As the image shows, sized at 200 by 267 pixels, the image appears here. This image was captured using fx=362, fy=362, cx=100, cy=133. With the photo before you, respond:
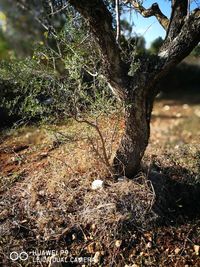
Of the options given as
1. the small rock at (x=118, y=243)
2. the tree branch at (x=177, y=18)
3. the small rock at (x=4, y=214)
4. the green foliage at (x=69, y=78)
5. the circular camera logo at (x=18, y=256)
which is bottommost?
the small rock at (x=118, y=243)

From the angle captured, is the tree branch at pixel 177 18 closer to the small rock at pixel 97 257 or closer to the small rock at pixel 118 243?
the small rock at pixel 118 243

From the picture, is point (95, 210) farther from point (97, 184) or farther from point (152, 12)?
point (152, 12)

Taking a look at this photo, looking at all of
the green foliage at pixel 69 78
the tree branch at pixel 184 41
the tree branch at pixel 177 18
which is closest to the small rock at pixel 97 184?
the green foliage at pixel 69 78

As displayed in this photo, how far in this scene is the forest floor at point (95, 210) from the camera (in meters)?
2.97

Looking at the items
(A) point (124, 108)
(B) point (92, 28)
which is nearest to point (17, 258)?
(A) point (124, 108)

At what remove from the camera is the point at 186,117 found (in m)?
8.06

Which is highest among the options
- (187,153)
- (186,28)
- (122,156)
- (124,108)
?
(186,28)

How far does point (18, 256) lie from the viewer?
291 centimetres

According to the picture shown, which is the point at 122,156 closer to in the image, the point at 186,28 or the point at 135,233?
the point at 135,233

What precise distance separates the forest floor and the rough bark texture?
0.23m

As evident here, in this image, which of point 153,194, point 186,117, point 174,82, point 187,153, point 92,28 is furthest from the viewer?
point 174,82

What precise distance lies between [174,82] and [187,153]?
5500 mm

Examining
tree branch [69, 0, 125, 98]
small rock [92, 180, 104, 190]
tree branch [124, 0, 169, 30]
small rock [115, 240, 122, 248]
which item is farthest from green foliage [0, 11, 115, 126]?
small rock [115, 240, 122, 248]

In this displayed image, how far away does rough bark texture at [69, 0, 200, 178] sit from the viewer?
2.87 metres
